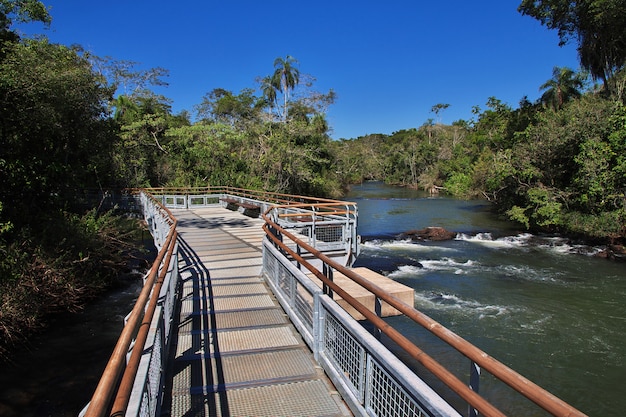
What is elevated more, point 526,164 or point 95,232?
point 526,164

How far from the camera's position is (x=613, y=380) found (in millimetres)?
8414

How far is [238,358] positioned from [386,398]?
2.07 m

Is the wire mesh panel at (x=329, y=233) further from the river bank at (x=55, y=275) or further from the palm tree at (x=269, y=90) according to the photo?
the palm tree at (x=269, y=90)

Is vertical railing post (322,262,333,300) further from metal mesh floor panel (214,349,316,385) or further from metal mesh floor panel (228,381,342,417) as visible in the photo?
metal mesh floor panel (228,381,342,417)

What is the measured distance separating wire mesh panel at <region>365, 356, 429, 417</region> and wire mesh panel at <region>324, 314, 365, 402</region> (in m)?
0.14

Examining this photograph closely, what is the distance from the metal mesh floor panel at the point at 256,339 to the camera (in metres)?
4.90

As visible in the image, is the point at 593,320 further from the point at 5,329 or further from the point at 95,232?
the point at 95,232

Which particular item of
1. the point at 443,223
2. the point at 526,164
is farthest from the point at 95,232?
the point at 526,164

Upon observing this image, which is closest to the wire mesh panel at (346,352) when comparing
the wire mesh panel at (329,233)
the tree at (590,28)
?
the wire mesh panel at (329,233)

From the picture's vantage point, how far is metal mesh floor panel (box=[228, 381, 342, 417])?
11.5 ft

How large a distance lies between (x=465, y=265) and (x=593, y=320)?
20.6 feet

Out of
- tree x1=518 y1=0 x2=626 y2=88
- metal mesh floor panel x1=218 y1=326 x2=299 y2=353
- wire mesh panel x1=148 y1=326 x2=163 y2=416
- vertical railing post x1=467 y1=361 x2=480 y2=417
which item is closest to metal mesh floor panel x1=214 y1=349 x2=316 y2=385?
metal mesh floor panel x1=218 y1=326 x2=299 y2=353

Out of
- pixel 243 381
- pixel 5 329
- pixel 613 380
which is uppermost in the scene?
pixel 243 381

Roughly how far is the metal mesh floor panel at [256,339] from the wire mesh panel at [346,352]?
86 cm
